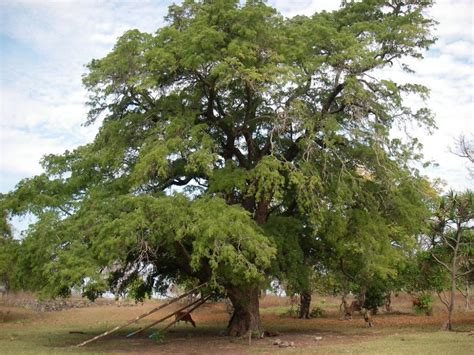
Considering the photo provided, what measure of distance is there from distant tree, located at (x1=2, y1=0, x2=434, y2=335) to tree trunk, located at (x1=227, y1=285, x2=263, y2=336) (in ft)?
0.25

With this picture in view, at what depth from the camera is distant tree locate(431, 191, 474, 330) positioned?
23.2 m

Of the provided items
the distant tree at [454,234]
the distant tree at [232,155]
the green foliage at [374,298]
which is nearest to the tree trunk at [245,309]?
the distant tree at [232,155]

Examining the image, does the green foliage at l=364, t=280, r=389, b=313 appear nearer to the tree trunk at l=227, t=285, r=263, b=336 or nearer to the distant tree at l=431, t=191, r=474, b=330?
the distant tree at l=431, t=191, r=474, b=330

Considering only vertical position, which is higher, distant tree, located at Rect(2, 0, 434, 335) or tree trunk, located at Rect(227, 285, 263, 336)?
distant tree, located at Rect(2, 0, 434, 335)

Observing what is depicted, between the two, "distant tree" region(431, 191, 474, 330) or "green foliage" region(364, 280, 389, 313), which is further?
"green foliage" region(364, 280, 389, 313)

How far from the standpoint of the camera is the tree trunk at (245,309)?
20344 mm

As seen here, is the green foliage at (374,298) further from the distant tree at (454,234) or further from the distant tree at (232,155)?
the distant tree at (232,155)

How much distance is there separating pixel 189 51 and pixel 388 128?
7.28m

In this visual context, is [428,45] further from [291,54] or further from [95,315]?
[95,315]

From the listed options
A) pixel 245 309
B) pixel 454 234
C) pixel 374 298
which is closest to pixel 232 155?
pixel 245 309

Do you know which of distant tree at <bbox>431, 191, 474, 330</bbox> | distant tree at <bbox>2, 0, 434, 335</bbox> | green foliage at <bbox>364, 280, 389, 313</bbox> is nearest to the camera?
distant tree at <bbox>2, 0, 434, 335</bbox>

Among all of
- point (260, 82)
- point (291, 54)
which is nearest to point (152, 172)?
point (260, 82)

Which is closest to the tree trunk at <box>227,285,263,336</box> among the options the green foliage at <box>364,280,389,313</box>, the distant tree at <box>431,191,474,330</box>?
the distant tree at <box>431,191,474,330</box>

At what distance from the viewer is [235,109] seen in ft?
69.7
